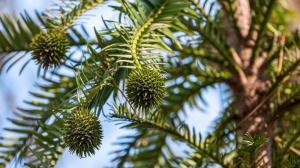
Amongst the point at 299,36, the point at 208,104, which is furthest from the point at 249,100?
the point at 208,104

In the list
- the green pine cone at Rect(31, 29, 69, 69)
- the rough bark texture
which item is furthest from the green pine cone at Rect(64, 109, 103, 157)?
the rough bark texture

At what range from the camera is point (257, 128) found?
1.40m

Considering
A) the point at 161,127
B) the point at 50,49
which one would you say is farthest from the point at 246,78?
the point at 50,49

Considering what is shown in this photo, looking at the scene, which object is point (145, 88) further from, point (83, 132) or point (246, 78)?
point (246, 78)

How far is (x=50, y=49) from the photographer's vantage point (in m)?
1.15

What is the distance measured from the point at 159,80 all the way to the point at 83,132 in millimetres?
146

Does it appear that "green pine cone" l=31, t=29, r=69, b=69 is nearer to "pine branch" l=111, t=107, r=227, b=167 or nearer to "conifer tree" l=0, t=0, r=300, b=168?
"conifer tree" l=0, t=0, r=300, b=168

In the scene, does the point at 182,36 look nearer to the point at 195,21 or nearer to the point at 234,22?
the point at 195,21

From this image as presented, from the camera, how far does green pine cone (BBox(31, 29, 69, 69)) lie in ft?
3.78

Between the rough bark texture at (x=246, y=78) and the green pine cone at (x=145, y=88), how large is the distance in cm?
42

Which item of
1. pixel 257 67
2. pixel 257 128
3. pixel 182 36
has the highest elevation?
pixel 182 36

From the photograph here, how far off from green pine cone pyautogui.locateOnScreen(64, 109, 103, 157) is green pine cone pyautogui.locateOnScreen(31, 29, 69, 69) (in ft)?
0.58

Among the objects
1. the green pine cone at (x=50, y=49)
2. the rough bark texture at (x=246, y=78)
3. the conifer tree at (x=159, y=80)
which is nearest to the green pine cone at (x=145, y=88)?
the conifer tree at (x=159, y=80)

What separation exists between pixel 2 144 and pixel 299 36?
70 cm
